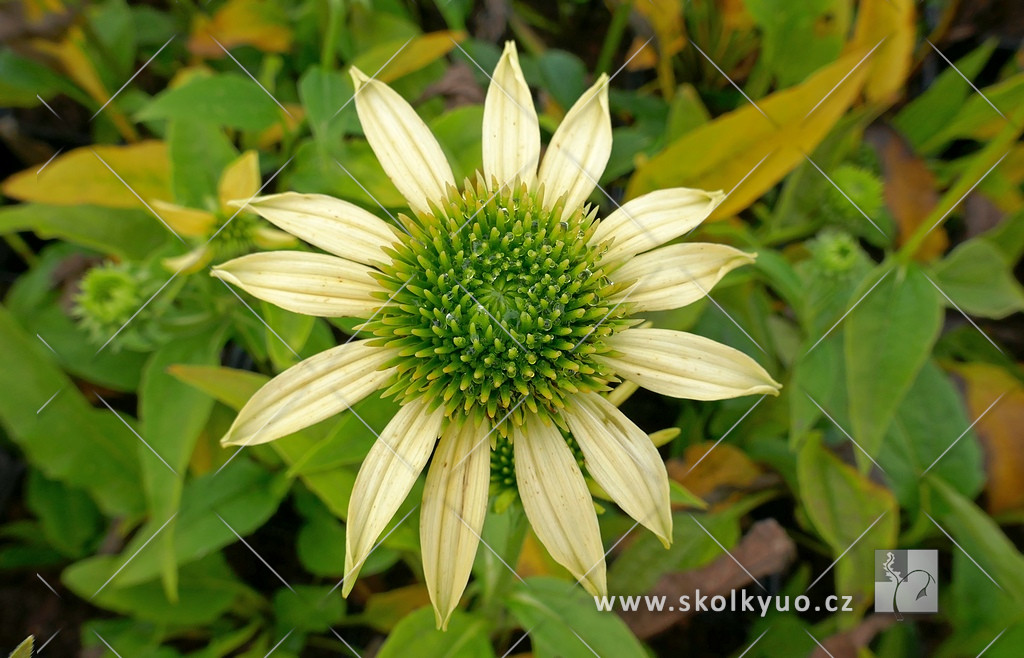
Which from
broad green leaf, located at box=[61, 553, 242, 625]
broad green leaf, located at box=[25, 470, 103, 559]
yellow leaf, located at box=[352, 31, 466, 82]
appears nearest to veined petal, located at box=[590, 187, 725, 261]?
yellow leaf, located at box=[352, 31, 466, 82]

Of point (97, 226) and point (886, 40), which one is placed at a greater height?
point (886, 40)

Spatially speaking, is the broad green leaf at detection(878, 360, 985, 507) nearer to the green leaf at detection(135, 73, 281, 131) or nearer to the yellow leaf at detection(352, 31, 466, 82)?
the yellow leaf at detection(352, 31, 466, 82)

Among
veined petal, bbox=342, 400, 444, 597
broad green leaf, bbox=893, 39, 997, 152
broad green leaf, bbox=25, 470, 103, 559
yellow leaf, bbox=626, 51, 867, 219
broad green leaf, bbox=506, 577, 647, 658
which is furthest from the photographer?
broad green leaf, bbox=893, 39, 997, 152

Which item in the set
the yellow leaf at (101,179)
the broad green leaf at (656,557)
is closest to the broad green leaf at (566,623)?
the broad green leaf at (656,557)

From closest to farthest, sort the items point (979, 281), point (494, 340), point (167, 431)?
point (494, 340) < point (167, 431) < point (979, 281)

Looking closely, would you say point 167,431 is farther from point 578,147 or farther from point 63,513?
point 578,147

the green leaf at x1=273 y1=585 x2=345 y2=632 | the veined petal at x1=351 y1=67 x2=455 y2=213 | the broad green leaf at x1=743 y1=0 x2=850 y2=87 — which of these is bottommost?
the green leaf at x1=273 y1=585 x2=345 y2=632

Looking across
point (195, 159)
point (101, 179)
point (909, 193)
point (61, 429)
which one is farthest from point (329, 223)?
point (909, 193)

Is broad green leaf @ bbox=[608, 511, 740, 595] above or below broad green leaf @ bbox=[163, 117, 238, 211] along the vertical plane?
below

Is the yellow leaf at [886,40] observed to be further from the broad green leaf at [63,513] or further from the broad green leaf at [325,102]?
the broad green leaf at [63,513]
